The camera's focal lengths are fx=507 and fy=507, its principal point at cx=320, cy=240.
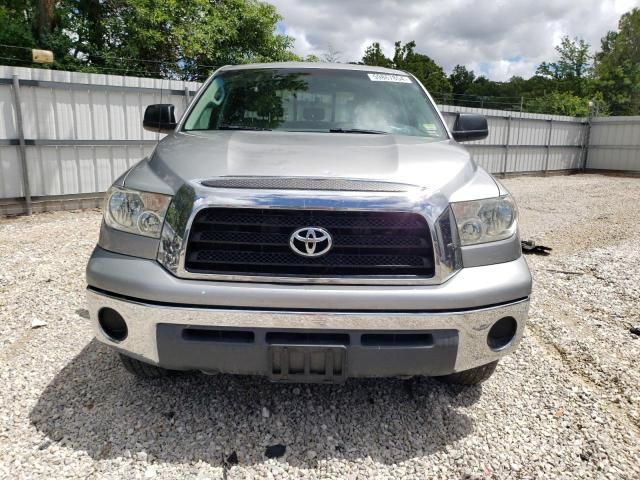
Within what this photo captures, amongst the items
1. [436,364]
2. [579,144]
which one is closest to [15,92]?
[436,364]

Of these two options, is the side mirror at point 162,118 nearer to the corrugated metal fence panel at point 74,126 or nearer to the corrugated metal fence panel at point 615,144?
the corrugated metal fence panel at point 74,126

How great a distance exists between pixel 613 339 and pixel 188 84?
8650 millimetres

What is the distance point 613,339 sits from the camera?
3.61 meters

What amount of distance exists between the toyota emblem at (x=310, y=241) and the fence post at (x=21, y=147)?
745 cm

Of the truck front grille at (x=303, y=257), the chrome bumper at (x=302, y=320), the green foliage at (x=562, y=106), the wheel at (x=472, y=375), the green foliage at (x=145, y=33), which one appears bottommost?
the wheel at (x=472, y=375)

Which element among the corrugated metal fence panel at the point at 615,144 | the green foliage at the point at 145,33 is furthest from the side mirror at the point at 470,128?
the corrugated metal fence panel at the point at 615,144

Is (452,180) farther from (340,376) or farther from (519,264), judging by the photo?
(340,376)

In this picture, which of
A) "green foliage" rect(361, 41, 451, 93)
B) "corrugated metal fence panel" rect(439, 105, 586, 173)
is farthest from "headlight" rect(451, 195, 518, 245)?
"green foliage" rect(361, 41, 451, 93)

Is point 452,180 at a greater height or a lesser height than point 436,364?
greater

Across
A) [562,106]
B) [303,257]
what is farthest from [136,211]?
[562,106]

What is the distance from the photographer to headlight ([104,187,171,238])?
2.17 meters

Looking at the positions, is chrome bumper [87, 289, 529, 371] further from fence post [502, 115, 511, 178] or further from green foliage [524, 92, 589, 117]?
green foliage [524, 92, 589, 117]

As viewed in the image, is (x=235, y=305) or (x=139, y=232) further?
(x=139, y=232)

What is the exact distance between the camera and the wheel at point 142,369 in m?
2.56
